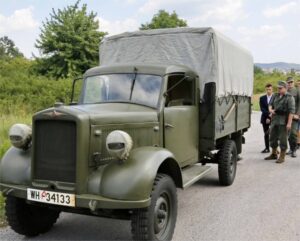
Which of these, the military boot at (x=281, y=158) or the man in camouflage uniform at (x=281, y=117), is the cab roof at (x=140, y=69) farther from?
the military boot at (x=281, y=158)

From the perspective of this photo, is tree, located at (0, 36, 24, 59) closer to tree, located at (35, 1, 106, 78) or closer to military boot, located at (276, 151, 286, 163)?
tree, located at (35, 1, 106, 78)

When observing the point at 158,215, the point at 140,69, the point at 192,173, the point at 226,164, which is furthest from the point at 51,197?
the point at 226,164

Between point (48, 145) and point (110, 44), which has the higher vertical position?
point (110, 44)

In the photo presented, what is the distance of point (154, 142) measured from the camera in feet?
17.9

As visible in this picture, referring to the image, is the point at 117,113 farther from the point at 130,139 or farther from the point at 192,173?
the point at 192,173

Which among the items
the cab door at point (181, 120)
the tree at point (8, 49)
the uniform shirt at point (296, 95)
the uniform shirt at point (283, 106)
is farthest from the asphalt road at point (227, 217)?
the tree at point (8, 49)

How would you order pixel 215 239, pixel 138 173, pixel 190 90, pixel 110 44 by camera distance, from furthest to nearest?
pixel 110 44 < pixel 190 90 < pixel 215 239 < pixel 138 173

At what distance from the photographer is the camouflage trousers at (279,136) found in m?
10.4

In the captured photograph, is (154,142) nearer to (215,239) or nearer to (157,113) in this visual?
(157,113)

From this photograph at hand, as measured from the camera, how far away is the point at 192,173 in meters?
6.41

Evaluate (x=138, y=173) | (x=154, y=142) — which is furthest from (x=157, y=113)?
(x=138, y=173)

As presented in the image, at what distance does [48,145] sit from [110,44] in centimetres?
370

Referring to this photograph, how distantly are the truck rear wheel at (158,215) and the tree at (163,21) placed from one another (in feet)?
141

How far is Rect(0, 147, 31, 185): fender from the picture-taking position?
4.79m
